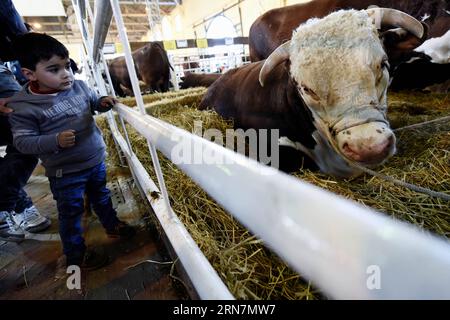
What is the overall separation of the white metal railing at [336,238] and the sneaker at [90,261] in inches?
52.7

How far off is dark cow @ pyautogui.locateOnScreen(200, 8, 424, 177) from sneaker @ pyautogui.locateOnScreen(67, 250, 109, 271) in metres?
1.22

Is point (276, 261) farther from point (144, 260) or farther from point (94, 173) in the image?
point (94, 173)

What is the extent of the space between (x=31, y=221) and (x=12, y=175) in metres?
0.36

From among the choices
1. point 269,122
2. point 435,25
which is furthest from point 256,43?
point 269,122

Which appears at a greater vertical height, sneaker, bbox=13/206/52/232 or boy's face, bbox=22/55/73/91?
boy's face, bbox=22/55/73/91

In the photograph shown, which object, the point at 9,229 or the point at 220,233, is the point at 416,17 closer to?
the point at 220,233

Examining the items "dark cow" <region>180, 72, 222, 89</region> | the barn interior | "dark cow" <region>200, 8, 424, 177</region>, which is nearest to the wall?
"dark cow" <region>180, 72, 222, 89</region>

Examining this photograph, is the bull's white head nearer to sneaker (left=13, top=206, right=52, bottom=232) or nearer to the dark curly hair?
the dark curly hair

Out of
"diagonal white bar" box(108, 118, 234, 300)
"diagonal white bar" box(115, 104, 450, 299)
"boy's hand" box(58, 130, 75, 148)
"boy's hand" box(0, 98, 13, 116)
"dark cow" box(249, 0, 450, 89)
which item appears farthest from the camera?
"dark cow" box(249, 0, 450, 89)

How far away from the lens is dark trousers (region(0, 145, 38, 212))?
6.21ft

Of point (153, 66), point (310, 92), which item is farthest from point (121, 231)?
point (153, 66)

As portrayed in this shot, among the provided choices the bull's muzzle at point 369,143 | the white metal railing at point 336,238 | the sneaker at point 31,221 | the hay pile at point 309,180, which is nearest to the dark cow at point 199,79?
the hay pile at point 309,180

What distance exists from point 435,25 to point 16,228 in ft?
13.9

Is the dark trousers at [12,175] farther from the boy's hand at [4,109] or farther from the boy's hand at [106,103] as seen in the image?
the boy's hand at [106,103]
